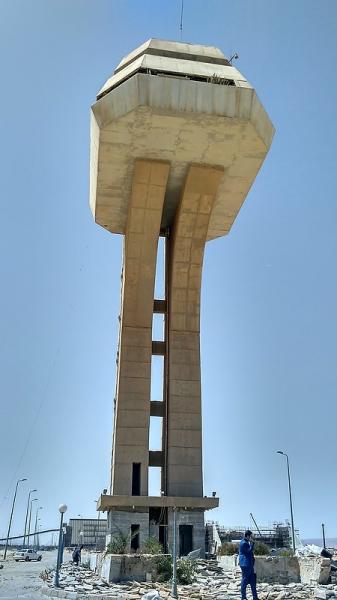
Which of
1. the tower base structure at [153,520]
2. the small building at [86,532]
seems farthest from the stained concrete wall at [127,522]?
the small building at [86,532]

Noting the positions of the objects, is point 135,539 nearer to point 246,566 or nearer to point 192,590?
point 192,590

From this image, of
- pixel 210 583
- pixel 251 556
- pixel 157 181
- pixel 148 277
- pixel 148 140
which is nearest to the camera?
pixel 251 556

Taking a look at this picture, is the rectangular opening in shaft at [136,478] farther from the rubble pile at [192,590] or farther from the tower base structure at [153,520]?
the rubble pile at [192,590]

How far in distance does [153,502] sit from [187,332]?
8.81 metres

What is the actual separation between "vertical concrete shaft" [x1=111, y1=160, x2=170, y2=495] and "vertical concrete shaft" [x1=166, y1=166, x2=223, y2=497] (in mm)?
1258

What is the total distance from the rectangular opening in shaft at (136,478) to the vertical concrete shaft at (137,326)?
0.26 meters

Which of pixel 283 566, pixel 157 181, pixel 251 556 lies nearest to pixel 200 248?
pixel 157 181

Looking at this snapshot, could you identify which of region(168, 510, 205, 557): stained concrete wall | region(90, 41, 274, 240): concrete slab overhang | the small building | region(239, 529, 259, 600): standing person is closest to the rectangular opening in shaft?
region(168, 510, 205, 557): stained concrete wall

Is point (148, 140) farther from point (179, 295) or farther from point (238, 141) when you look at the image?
point (179, 295)

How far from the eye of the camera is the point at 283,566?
1850 cm

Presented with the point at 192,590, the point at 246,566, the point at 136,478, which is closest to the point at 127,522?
the point at 136,478

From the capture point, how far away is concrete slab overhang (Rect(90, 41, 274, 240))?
24.9 metres

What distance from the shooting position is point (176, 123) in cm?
2547

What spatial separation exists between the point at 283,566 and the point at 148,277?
16.1 meters
